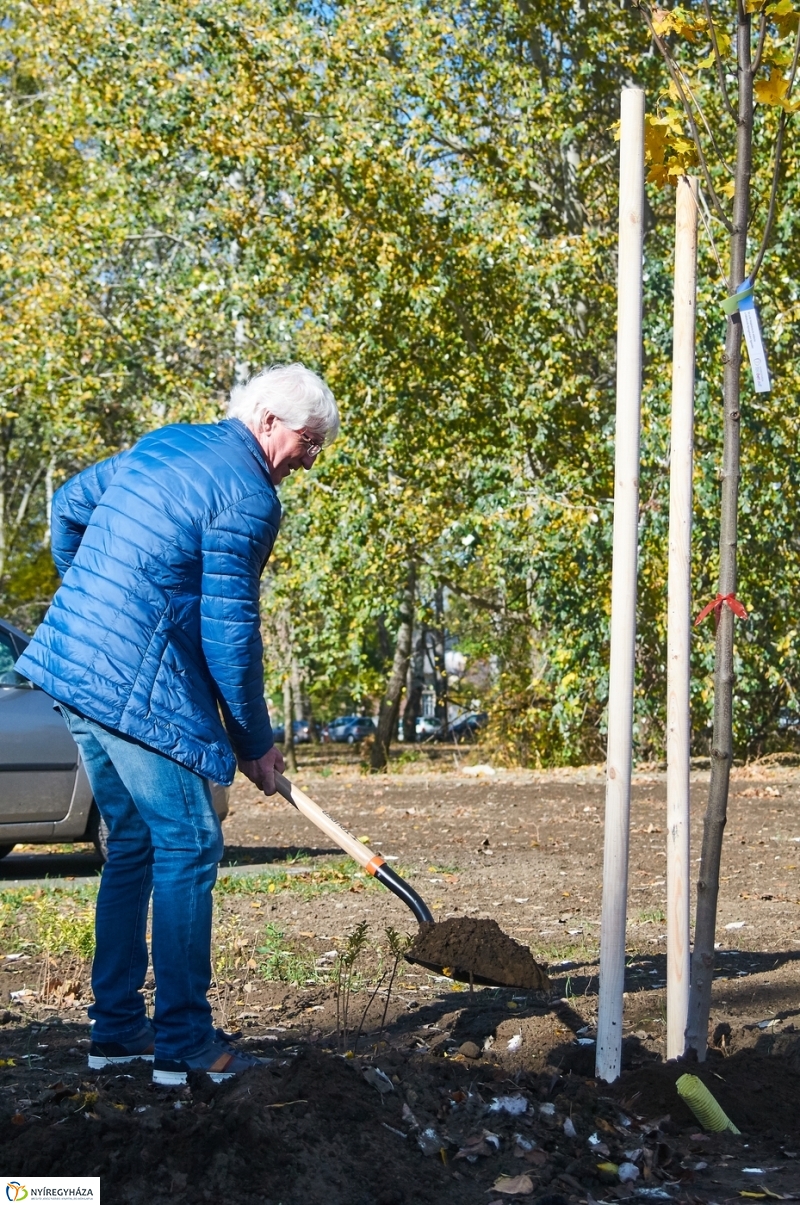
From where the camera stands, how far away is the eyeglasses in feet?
11.9

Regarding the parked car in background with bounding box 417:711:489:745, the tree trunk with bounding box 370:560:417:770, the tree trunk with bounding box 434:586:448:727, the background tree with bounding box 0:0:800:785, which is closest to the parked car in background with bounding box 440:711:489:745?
the parked car in background with bounding box 417:711:489:745

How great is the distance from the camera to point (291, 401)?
140 inches

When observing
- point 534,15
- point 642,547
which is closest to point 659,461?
point 642,547

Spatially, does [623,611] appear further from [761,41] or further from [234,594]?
[761,41]

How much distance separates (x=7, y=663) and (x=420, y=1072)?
539 cm

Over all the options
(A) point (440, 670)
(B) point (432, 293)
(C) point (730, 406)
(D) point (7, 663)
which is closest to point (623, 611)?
(C) point (730, 406)

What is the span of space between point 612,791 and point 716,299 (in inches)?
391

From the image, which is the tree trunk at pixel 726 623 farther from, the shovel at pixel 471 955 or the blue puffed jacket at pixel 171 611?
the blue puffed jacket at pixel 171 611

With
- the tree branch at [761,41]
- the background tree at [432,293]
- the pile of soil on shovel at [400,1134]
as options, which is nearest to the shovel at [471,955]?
the pile of soil on shovel at [400,1134]

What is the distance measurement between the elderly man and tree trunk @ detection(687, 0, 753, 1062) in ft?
3.77

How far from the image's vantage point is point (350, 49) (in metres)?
14.8

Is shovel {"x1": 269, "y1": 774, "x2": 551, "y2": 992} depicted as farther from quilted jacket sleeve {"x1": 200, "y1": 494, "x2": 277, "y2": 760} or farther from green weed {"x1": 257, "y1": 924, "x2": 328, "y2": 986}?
quilted jacket sleeve {"x1": 200, "y1": 494, "x2": 277, "y2": 760}

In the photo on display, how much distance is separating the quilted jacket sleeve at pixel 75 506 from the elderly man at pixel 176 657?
0.22 m

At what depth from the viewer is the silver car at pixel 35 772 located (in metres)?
7.71
